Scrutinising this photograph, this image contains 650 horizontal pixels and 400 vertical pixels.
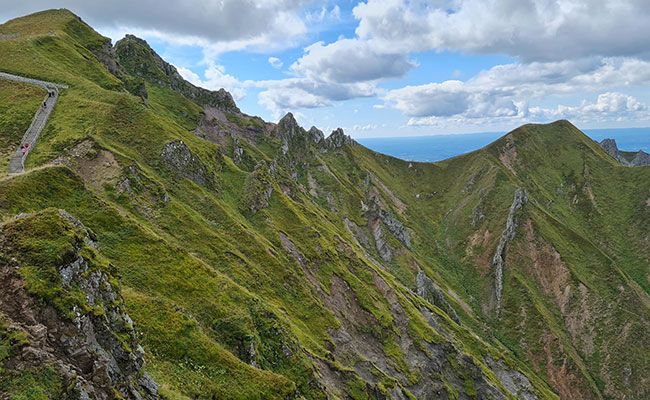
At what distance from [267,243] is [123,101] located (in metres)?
37.2

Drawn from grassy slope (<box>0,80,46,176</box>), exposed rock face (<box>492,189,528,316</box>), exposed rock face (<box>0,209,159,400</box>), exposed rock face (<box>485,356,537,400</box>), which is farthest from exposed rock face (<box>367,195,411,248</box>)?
exposed rock face (<box>0,209,159,400</box>)

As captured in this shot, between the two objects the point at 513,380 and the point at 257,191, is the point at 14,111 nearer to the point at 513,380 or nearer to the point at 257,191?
the point at 257,191

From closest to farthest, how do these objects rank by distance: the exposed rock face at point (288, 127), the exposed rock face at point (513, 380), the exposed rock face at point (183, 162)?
the exposed rock face at point (183, 162)
the exposed rock face at point (513, 380)
the exposed rock face at point (288, 127)

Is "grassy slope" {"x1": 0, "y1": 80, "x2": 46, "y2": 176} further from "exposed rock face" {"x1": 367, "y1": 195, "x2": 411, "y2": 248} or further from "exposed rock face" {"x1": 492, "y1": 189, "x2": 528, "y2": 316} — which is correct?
"exposed rock face" {"x1": 492, "y1": 189, "x2": 528, "y2": 316}

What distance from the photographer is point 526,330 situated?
138m

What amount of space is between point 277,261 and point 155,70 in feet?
343

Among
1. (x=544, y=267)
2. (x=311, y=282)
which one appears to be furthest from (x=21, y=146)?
(x=544, y=267)

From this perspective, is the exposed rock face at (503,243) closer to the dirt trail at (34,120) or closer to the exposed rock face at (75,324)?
the dirt trail at (34,120)

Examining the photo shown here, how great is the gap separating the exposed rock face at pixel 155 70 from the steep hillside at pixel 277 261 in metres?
0.75

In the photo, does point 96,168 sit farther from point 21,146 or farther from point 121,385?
point 121,385

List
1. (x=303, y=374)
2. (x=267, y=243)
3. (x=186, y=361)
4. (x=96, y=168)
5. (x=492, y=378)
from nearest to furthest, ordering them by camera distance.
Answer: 1. (x=186, y=361)
2. (x=303, y=374)
3. (x=96, y=168)
4. (x=267, y=243)
5. (x=492, y=378)

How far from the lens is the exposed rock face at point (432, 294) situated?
130375 millimetres

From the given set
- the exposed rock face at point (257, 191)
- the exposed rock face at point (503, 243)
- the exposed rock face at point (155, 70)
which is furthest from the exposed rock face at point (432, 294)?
the exposed rock face at point (155, 70)

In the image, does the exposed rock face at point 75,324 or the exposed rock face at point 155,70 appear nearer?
the exposed rock face at point 75,324
